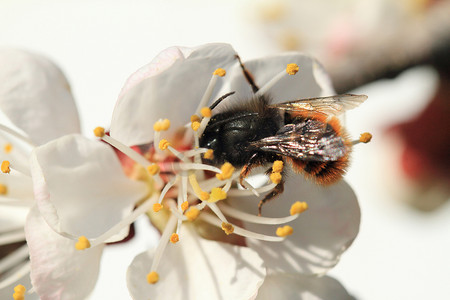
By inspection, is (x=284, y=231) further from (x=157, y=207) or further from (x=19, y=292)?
(x=19, y=292)

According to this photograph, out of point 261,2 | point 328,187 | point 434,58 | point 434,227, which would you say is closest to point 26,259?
point 328,187

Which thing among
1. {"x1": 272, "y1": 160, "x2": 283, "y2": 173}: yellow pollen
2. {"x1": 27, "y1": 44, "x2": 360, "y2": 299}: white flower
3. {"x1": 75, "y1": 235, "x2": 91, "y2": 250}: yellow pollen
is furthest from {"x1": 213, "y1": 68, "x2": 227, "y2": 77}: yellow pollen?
{"x1": 75, "y1": 235, "x2": 91, "y2": 250}: yellow pollen

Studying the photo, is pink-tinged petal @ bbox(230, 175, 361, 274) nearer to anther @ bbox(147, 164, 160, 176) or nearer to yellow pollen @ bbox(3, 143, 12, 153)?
anther @ bbox(147, 164, 160, 176)

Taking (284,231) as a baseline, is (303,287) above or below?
below

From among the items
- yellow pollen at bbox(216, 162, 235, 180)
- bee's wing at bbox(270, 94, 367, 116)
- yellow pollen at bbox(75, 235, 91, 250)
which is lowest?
yellow pollen at bbox(75, 235, 91, 250)

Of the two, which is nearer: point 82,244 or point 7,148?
point 82,244

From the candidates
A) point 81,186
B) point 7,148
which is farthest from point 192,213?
point 7,148

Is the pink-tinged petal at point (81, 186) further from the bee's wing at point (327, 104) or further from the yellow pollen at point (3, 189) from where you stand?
the bee's wing at point (327, 104)
